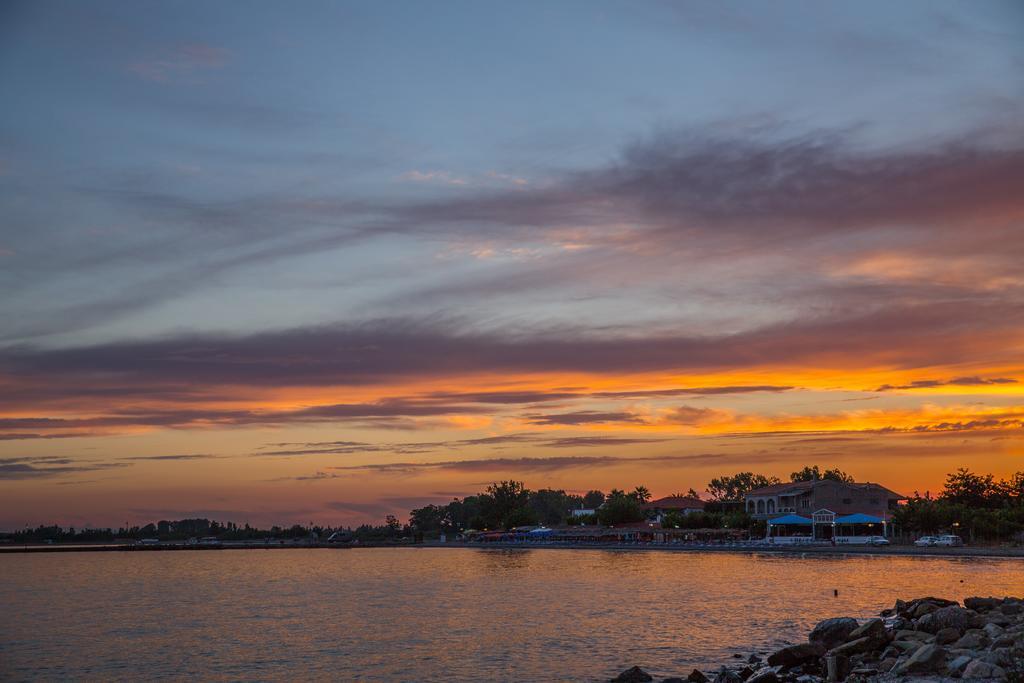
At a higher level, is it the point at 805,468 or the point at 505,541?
the point at 805,468

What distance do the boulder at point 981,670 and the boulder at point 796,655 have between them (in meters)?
9.59

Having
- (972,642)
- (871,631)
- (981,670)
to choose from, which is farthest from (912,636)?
(981,670)

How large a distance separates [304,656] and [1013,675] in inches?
1209

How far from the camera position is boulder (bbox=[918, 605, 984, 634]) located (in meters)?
36.5

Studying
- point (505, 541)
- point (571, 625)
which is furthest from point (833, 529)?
point (571, 625)

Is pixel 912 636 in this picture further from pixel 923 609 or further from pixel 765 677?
pixel 923 609

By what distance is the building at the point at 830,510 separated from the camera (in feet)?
420

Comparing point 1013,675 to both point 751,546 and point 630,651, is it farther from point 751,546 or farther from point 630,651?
point 751,546

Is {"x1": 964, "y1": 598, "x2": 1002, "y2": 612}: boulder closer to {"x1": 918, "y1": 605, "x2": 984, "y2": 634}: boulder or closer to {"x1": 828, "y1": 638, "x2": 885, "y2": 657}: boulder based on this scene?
{"x1": 918, "y1": 605, "x2": 984, "y2": 634}: boulder

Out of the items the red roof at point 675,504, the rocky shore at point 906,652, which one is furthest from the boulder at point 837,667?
the red roof at point 675,504

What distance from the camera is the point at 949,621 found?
3669 centimetres

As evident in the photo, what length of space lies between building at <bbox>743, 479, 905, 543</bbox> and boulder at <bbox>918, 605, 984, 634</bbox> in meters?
90.5

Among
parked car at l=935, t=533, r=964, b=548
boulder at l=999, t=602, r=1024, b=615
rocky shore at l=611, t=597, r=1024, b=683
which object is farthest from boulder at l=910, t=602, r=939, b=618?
parked car at l=935, t=533, r=964, b=548

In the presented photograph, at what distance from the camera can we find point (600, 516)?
6747 inches
